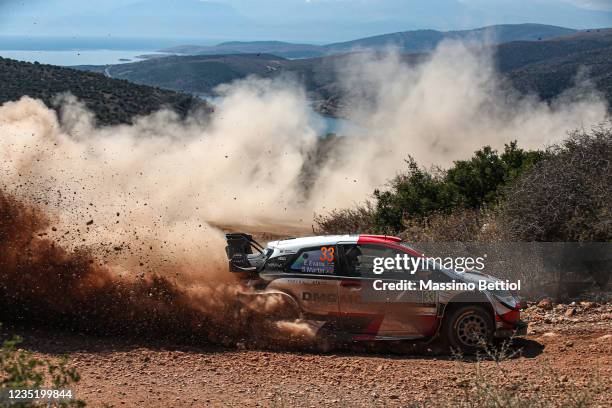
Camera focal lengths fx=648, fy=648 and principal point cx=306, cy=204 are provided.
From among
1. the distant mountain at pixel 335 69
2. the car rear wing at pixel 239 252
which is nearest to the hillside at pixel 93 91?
the distant mountain at pixel 335 69

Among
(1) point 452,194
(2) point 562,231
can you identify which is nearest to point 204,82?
(1) point 452,194

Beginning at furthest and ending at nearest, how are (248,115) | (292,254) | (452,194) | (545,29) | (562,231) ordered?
(545,29), (248,115), (452,194), (562,231), (292,254)

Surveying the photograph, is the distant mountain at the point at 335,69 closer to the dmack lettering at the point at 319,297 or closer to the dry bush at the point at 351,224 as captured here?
the dry bush at the point at 351,224

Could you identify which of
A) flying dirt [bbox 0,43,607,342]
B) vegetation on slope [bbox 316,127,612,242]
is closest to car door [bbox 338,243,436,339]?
flying dirt [bbox 0,43,607,342]

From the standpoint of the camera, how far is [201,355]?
8.13 metres

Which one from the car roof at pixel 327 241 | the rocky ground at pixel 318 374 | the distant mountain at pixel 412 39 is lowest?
the rocky ground at pixel 318 374

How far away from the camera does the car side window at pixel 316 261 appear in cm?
862

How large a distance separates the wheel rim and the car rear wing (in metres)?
2.86

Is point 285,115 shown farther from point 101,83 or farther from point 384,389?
point 384,389

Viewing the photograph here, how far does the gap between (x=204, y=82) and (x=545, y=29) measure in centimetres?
11860

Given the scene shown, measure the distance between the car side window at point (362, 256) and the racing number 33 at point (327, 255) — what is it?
150 millimetres

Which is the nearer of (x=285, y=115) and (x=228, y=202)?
(x=228, y=202)

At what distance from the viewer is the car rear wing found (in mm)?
9039

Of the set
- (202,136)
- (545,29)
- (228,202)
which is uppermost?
(545,29)
